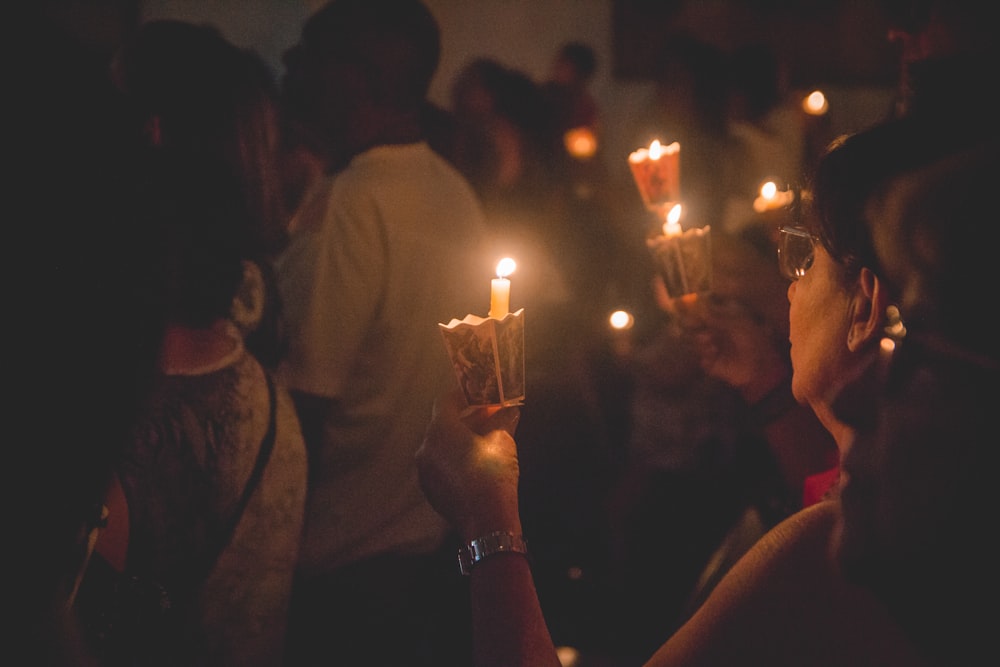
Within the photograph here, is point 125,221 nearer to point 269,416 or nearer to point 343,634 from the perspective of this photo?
point 269,416

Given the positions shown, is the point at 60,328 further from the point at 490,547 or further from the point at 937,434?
the point at 937,434

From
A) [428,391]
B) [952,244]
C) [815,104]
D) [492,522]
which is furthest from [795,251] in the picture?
[815,104]

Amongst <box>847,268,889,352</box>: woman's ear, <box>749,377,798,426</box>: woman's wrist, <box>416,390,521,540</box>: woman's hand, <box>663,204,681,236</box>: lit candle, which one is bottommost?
<box>416,390,521,540</box>: woman's hand

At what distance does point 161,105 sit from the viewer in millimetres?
2193

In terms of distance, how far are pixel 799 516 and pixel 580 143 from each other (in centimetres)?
389

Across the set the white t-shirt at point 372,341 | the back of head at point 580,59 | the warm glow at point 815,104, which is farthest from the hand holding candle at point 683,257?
the back of head at point 580,59

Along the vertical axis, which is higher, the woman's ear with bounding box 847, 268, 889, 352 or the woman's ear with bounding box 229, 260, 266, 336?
the woman's ear with bounding box 229, 260, 266, 336

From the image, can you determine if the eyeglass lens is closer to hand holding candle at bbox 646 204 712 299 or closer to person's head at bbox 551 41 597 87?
hand holding candle at bbox 646 204 712 299

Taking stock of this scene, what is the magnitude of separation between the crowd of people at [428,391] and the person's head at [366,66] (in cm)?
1

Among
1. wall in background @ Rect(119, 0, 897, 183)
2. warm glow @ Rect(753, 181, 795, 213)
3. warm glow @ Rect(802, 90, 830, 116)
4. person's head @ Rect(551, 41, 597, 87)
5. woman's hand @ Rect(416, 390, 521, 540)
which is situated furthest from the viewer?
wall in background @ Rect(119, 0, 897, 183)

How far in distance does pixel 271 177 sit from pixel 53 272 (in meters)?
1.33

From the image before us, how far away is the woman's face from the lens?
145 cm

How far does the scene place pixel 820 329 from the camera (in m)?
1.49

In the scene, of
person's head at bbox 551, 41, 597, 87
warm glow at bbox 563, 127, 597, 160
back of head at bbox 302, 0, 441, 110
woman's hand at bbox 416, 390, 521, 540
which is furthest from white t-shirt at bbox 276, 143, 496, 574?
person's head at bbox 551, 41, 597, 87
